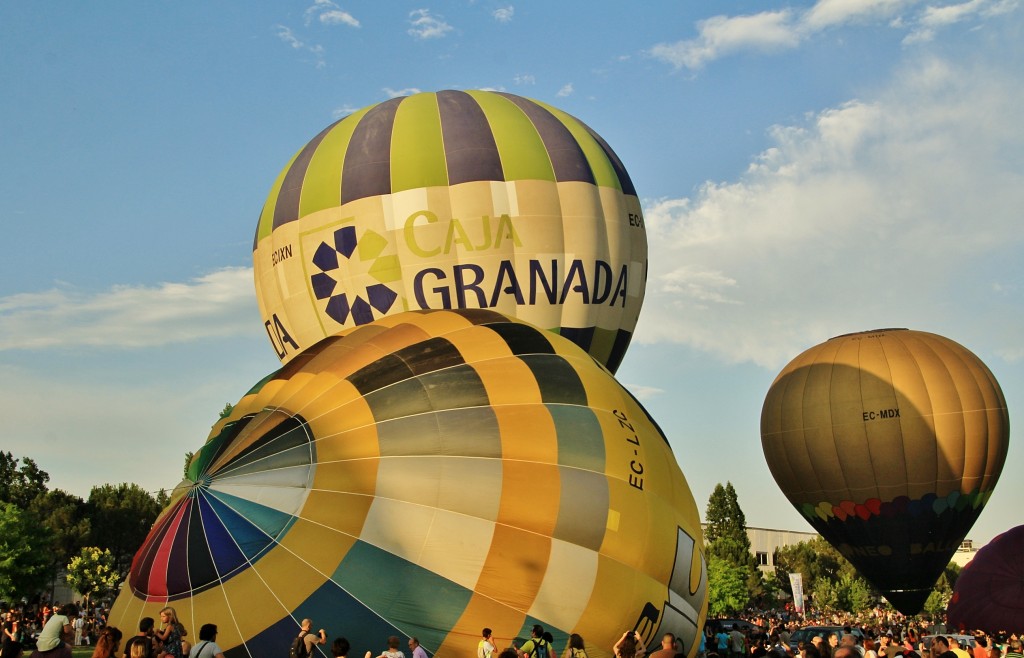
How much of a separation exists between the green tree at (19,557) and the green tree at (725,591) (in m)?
33.7

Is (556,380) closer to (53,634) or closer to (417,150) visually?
(53,634)

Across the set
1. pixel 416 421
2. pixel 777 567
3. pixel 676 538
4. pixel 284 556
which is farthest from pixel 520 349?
pixel 777 567

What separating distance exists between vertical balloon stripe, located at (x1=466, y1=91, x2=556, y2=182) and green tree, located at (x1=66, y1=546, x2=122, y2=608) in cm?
3855

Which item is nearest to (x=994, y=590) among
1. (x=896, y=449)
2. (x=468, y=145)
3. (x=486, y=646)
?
(x=896, y=449)

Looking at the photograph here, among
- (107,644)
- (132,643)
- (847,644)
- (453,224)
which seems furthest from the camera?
A: (453,224)

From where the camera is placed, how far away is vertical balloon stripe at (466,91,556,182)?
1897 cm

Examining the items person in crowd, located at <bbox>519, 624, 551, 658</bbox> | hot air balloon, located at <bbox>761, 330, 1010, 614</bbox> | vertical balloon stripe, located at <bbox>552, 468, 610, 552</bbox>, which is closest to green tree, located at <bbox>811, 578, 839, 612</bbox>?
hot air balloon, located at <bbox>761, 330, 1010, 614</bbox>

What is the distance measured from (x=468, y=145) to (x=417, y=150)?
2.94ft

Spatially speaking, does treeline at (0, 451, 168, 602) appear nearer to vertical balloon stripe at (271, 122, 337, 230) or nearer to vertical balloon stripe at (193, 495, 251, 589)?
vertical balloon stripe at (271, 122, 337, 230)

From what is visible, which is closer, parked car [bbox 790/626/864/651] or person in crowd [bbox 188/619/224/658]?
person in crowd [bbox 188/619/224/658]

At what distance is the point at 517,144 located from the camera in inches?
758

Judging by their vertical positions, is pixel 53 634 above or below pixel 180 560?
below

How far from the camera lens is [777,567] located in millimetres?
82188

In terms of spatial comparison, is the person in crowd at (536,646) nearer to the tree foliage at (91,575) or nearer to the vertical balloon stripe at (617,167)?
the vertical balloon stripe at (617,167)
